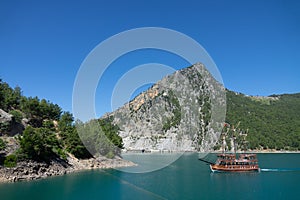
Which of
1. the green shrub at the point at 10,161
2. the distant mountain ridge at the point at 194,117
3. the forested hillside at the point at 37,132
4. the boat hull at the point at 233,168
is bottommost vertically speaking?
the boat hull at the point at 233,168

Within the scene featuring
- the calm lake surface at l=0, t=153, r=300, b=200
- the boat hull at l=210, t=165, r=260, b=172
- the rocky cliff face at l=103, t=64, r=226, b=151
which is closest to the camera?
the calm lake surface at l=0, t=153, r=300, b=200

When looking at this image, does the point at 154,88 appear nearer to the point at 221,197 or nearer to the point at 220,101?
the point at 220,101

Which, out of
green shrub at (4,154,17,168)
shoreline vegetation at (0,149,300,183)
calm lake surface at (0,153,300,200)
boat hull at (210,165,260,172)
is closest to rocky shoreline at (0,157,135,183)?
shoreline vegetation at (0,149,300,183)

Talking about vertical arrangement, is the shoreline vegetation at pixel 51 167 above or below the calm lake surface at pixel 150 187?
above

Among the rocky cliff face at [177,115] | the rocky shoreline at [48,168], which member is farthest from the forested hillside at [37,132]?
the rocky cliff face at [177,115]

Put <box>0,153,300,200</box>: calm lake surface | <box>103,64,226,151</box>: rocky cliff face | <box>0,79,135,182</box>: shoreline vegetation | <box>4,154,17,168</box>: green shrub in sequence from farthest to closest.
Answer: <box>103,64,226,151</box>: rocky cliff face
<box>0,79,135,182</box>: shoreline vegetation
<box>4,154,17,168</box>: green shrub
<box>0,153,300,200</box>: calm lake surface

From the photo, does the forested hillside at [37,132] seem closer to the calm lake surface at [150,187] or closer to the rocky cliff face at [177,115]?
the calm lake surface at [150,187]

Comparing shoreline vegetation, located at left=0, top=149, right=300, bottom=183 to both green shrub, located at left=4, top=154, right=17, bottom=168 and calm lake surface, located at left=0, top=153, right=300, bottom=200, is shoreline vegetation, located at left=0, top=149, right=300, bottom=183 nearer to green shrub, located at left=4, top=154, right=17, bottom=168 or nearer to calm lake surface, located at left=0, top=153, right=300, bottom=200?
green shrub, located at left=4, top=154, right=17, bottom=168

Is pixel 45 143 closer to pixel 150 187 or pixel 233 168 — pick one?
pixel 150 187
